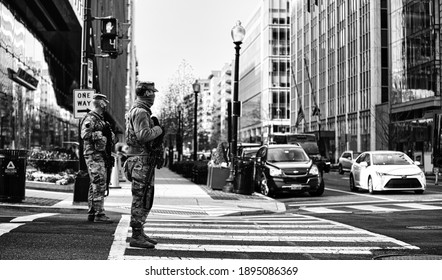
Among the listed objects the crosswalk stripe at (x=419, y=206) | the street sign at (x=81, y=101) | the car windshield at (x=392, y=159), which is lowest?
the crosswalk stripe at (x=419, y=206)

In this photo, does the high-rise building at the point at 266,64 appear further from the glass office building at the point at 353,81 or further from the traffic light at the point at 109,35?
the glass office building at the point at 353,81

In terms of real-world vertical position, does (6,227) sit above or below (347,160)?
below

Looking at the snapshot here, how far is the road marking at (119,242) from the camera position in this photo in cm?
546

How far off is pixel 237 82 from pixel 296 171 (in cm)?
306

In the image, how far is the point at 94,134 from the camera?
9133 millimetres

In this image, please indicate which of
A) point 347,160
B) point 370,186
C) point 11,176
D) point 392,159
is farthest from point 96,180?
point 347,160

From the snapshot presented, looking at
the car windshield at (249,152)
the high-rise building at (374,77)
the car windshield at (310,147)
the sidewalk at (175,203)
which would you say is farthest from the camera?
the high-rise building at (374,77)

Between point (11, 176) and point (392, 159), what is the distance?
1148 cm

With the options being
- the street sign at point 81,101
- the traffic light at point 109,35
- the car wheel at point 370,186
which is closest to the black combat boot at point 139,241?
the street sign at point 81,101

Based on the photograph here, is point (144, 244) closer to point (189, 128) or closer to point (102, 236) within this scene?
point (102, 236)

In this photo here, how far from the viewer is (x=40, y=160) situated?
785 inches

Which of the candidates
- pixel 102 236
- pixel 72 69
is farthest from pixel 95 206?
pixel 72 69

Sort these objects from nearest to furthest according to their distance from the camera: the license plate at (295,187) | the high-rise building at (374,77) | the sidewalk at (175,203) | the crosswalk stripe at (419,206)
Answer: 1. the sidewalk at (175,203)
2. the crosswalk stripe at (419,206)
3. the license plate at (295,187)
4. the high-rise building at (374,77)

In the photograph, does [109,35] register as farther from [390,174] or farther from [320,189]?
[390,174]
